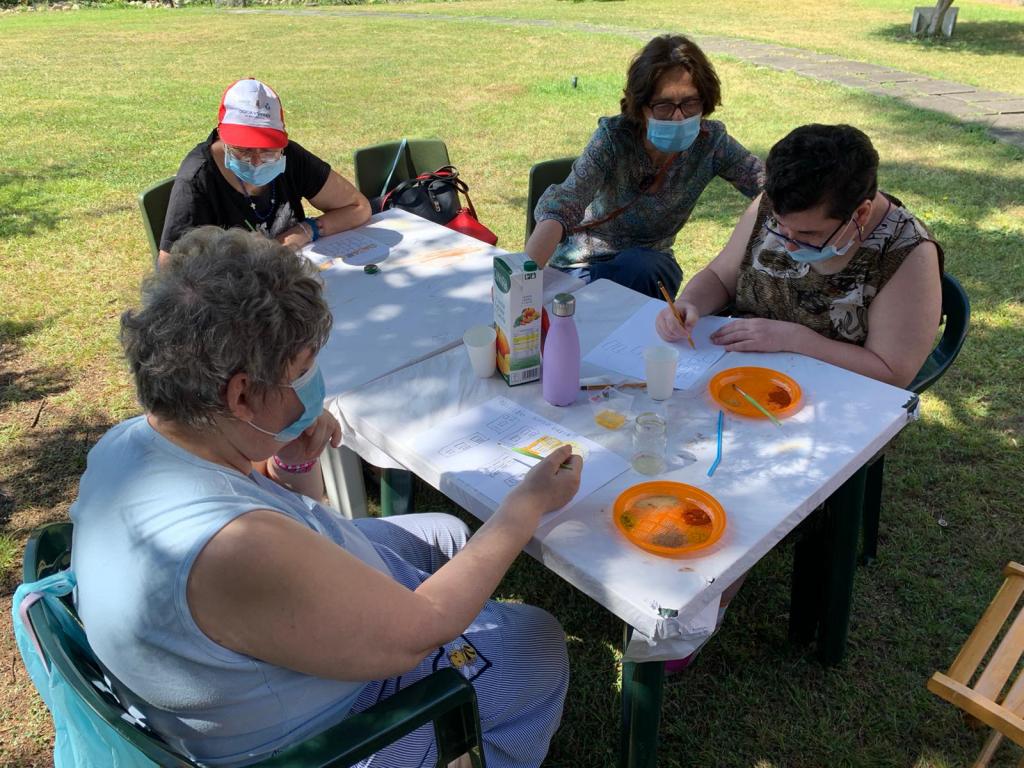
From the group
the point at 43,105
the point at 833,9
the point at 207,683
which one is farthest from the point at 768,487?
the point at 833,9

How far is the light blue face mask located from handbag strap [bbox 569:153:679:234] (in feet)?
5.63

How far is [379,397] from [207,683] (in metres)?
0.94

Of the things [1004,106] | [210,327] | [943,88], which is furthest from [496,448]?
[943,88]

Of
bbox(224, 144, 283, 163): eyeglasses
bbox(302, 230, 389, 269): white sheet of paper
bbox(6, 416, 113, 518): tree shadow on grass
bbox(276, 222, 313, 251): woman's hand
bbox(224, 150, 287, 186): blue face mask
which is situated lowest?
bbox(6, 416, 113, 518): tree shadow on grass

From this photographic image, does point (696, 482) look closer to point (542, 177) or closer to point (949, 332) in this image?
point (949, 332)

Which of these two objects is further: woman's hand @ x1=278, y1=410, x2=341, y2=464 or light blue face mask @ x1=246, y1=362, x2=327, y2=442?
woman's hand @ x1=278, y1=410, x2=341, y2=464

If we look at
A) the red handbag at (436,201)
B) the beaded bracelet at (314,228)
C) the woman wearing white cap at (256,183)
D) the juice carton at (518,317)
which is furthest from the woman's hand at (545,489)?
the red handbag at (436,201)

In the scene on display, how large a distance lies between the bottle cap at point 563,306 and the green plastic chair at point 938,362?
1.04 meters

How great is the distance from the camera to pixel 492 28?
47.3 ft

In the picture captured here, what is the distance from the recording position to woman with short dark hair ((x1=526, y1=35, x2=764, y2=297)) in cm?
281

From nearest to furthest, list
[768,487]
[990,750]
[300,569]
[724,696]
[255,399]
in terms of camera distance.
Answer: [300,569] → [255,399] → [768,487] → [990,750] → [724,696]

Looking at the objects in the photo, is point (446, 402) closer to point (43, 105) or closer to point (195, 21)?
point (43, 105)

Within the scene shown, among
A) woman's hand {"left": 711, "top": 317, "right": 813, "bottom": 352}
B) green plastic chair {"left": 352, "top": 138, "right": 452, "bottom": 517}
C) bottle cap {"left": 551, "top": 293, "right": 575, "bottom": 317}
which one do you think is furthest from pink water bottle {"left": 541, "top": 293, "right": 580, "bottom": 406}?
green plastic chair {"left": 352, "top": 138, "right": 452, "bottom": 517}

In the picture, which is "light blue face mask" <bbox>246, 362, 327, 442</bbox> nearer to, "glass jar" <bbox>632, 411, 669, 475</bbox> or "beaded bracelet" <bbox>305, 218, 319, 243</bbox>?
"glass jar" <bbox>632, 411, 669, 475</bbox>
